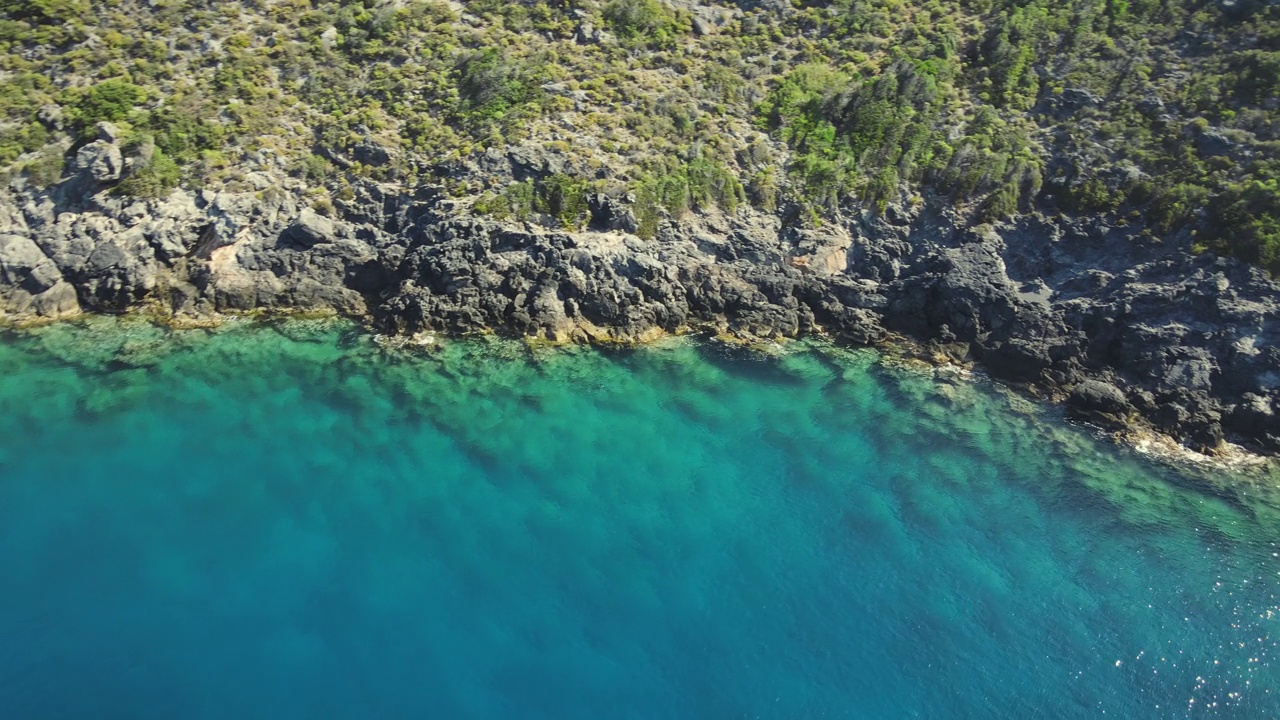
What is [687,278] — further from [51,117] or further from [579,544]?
[51,117]

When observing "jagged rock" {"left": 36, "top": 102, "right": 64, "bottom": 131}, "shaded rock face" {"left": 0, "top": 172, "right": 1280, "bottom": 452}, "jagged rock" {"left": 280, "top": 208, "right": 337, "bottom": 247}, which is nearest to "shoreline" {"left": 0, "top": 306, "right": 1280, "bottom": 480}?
"shaded rock face" {"left": 0, "top": 172, "right": 1280, "bottom": 452}

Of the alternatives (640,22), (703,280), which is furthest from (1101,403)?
(640,22)

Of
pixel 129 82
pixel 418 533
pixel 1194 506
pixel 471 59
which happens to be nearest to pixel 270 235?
pixel 129 82

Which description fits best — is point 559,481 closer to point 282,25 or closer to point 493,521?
point 493,521

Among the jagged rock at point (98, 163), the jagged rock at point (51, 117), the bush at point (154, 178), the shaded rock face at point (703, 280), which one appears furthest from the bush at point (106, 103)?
the shaded rock face at point (703, 280)

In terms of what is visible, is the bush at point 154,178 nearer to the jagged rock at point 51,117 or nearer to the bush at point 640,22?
the jagged rock at point 51,117

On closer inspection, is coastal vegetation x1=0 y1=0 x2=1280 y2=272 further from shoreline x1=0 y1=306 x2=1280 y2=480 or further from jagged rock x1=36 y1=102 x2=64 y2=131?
shoreline x1=0 y1=306 x2=1280 y2=480
